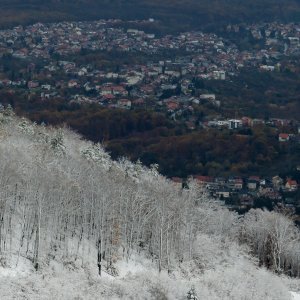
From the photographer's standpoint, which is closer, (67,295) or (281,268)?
(67,295)

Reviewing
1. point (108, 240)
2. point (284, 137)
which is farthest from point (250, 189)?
point (108, 240)

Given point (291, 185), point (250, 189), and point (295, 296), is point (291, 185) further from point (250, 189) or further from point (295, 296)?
point (295, 296)

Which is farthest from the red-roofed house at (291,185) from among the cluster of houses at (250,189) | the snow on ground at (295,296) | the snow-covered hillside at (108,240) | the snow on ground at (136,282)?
the snow on ground at (295,296)

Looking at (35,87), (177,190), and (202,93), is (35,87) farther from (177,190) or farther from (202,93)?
(177,190)

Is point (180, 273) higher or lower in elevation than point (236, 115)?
higher

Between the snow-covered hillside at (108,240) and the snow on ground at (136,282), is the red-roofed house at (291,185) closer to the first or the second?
the snow-covered hillside at (108,240)

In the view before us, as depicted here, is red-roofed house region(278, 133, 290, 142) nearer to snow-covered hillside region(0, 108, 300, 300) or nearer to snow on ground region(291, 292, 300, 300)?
snow-covered hillside region(0, 108, 300, 300)

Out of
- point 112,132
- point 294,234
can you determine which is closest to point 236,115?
point 112,132

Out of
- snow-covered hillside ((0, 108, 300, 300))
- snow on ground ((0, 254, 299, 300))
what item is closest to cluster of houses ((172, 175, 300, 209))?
snow-covered hillside ((0, 108, 300, 300))

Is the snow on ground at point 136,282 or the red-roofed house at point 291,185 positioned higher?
the snow on ground at point 136,282
